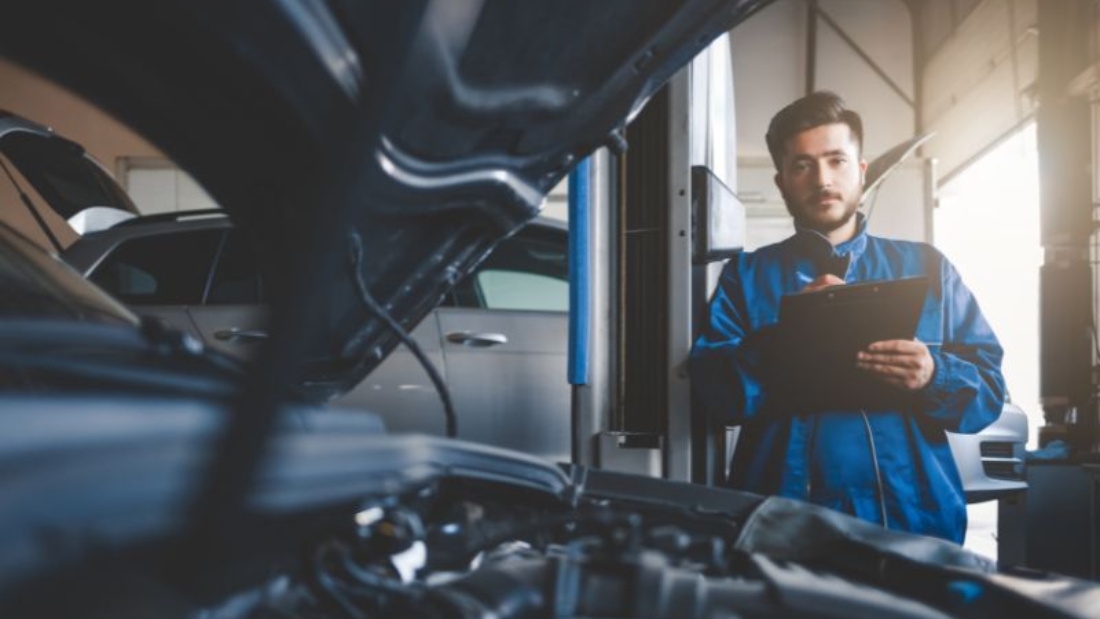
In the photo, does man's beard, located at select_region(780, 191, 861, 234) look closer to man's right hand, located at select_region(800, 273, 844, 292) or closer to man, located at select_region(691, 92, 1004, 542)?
man, located at select_region(691, 92, 1004, 542)

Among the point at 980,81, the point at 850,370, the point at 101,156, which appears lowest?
the point at 850,370

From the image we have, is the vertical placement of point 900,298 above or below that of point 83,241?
below

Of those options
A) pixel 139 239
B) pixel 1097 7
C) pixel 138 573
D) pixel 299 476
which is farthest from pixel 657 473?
pixel 1097 7

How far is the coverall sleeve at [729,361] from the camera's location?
7.77 feet

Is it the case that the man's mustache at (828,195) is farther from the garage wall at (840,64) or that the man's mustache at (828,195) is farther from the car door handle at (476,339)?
the garage wall at (840,64)

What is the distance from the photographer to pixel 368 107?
2.01 ft

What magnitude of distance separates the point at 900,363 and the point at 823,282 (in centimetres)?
30

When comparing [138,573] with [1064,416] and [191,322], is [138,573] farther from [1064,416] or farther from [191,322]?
[1064,416]

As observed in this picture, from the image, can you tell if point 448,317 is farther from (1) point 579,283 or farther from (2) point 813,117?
(2) point 813,117

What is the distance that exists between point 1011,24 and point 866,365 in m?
4.26

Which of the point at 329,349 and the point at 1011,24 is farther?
the point at 1011,24

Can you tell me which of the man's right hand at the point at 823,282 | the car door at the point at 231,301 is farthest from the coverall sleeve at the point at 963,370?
the car door at the point at 231,301

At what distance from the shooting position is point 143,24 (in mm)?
868

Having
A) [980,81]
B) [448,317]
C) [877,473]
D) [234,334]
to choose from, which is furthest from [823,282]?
[980,81]
